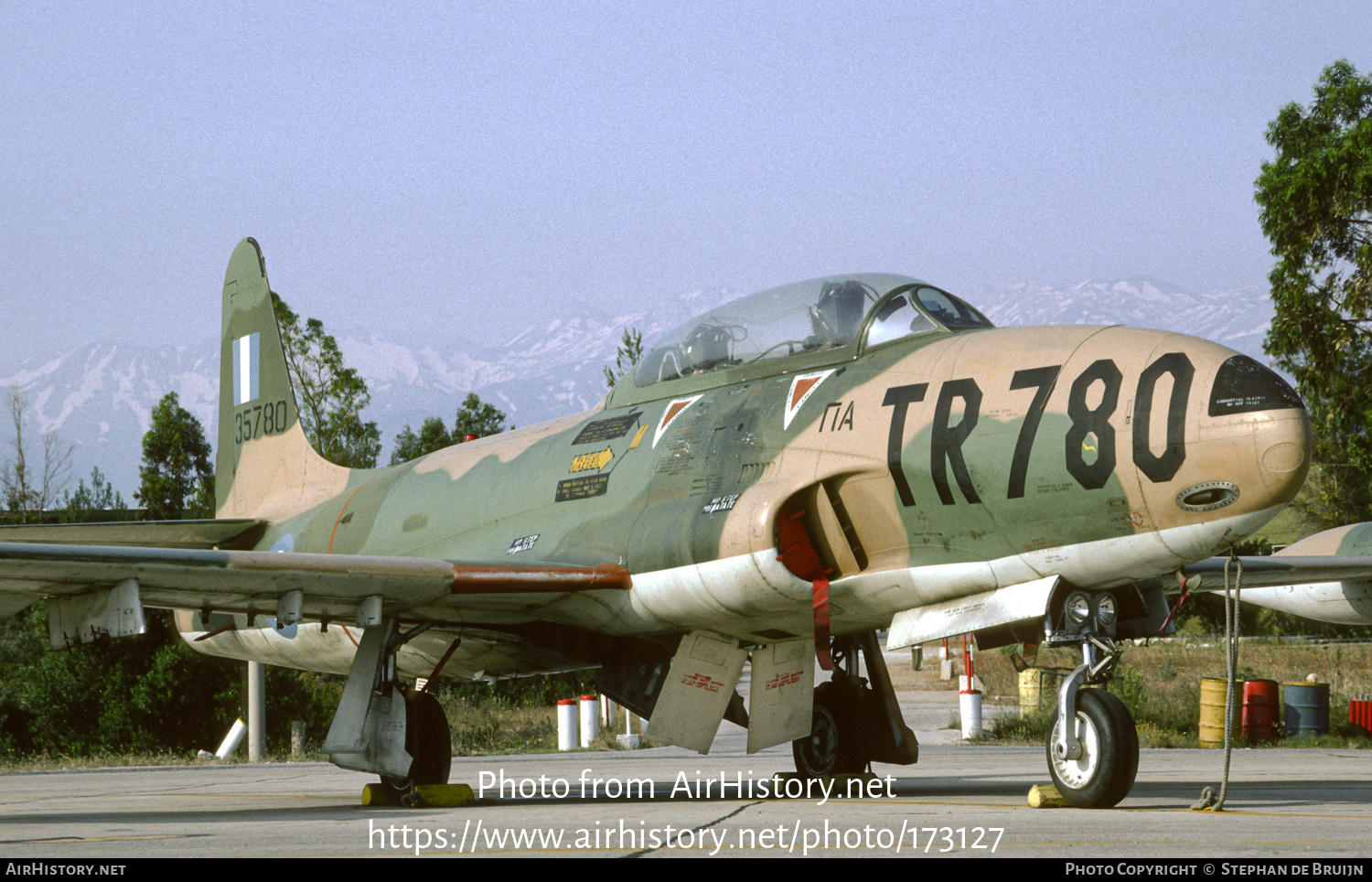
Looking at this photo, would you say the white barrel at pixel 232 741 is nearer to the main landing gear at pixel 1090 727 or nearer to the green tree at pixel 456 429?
the main landing gear at pixel 1090 727

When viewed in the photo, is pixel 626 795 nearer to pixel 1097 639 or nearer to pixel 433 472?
pixel 433 472

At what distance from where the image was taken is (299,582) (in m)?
9.56

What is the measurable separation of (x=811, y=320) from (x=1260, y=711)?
1312 cm

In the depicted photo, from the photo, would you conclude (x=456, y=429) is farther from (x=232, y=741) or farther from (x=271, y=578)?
(x=271, y=578)

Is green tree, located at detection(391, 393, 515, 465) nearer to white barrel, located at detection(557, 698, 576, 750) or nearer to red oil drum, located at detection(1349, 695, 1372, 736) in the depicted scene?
white barrel, located at detection(557, 698, 576, 750)

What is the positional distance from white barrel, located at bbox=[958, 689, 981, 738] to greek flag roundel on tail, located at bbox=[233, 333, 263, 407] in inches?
457

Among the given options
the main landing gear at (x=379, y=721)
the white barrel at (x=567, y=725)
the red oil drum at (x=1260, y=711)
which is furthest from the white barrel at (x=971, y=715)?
the main landing gear at (x=379, y=721)

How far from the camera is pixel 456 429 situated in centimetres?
4459

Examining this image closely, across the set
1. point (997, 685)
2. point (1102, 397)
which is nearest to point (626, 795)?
point (1102, 397)

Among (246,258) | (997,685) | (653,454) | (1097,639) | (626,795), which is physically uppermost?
(246,258)

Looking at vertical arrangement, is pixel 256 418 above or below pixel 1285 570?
above

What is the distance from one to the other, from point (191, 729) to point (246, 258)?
10.5 meters

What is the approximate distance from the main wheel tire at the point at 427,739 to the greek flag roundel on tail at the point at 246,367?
20.9 feet

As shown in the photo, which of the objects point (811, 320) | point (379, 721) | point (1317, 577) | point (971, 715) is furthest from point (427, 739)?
point (971, 715)
